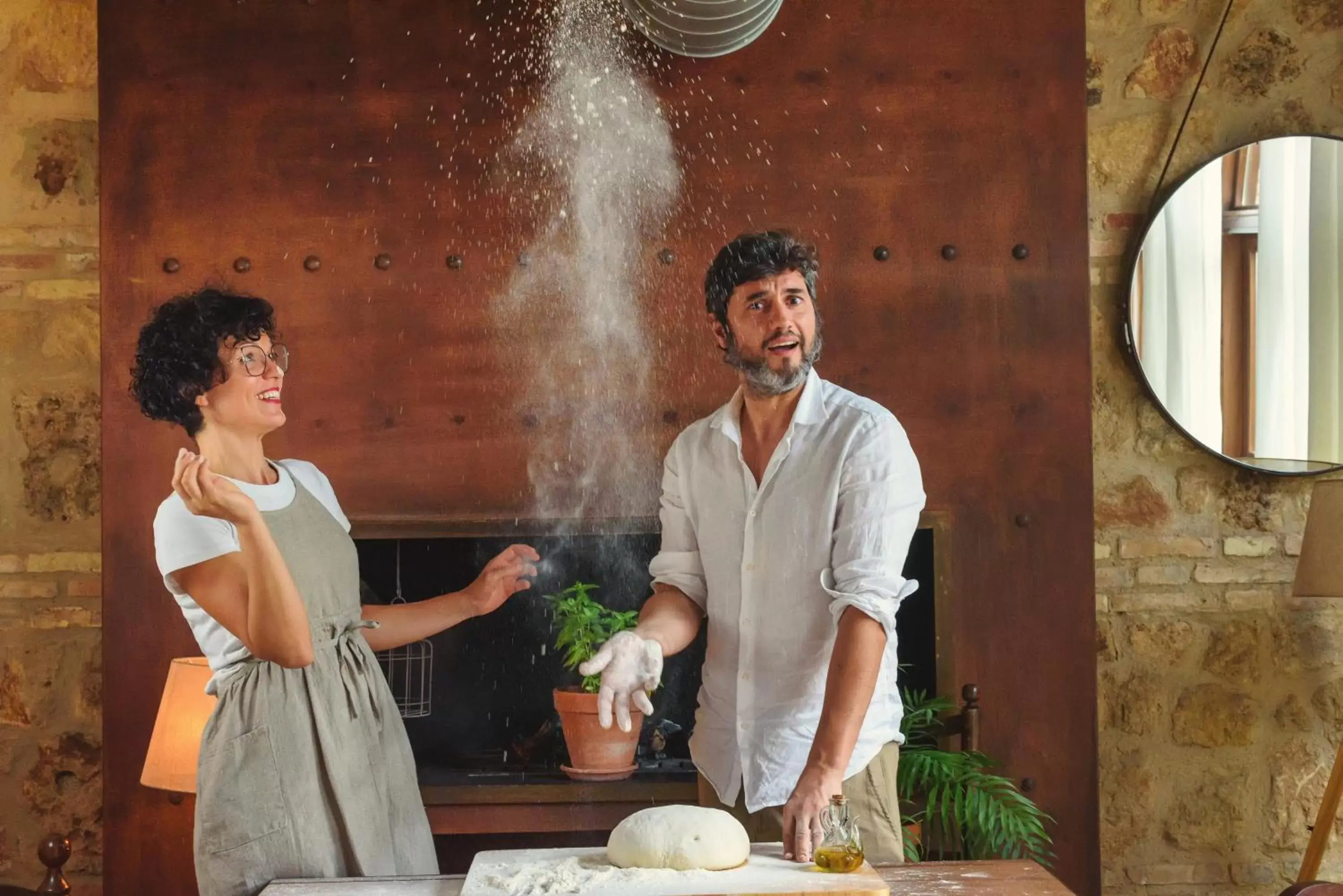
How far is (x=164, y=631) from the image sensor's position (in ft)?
9.70

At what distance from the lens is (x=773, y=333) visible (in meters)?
2.35

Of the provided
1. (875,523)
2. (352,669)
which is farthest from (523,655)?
(875,523)

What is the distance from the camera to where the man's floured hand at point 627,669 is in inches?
80.8

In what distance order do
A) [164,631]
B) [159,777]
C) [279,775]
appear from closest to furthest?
[279,775] → [159,777] → [164,631]

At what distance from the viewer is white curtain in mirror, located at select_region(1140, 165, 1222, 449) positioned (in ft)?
10.2

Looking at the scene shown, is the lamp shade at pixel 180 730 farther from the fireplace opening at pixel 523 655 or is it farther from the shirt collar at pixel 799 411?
the shirt collar at pixel 799 411

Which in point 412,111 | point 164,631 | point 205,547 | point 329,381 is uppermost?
point 412,111

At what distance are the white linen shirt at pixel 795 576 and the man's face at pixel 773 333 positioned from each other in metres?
0.07

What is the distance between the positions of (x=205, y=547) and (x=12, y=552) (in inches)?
43.3

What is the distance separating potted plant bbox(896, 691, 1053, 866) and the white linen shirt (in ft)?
2.03

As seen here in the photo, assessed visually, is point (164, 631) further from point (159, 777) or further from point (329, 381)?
point (329, 381)

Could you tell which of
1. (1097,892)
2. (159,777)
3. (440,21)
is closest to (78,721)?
(159,777)

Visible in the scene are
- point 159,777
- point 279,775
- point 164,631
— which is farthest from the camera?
point 164,631

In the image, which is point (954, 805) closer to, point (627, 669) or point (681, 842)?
point (627, 669)
